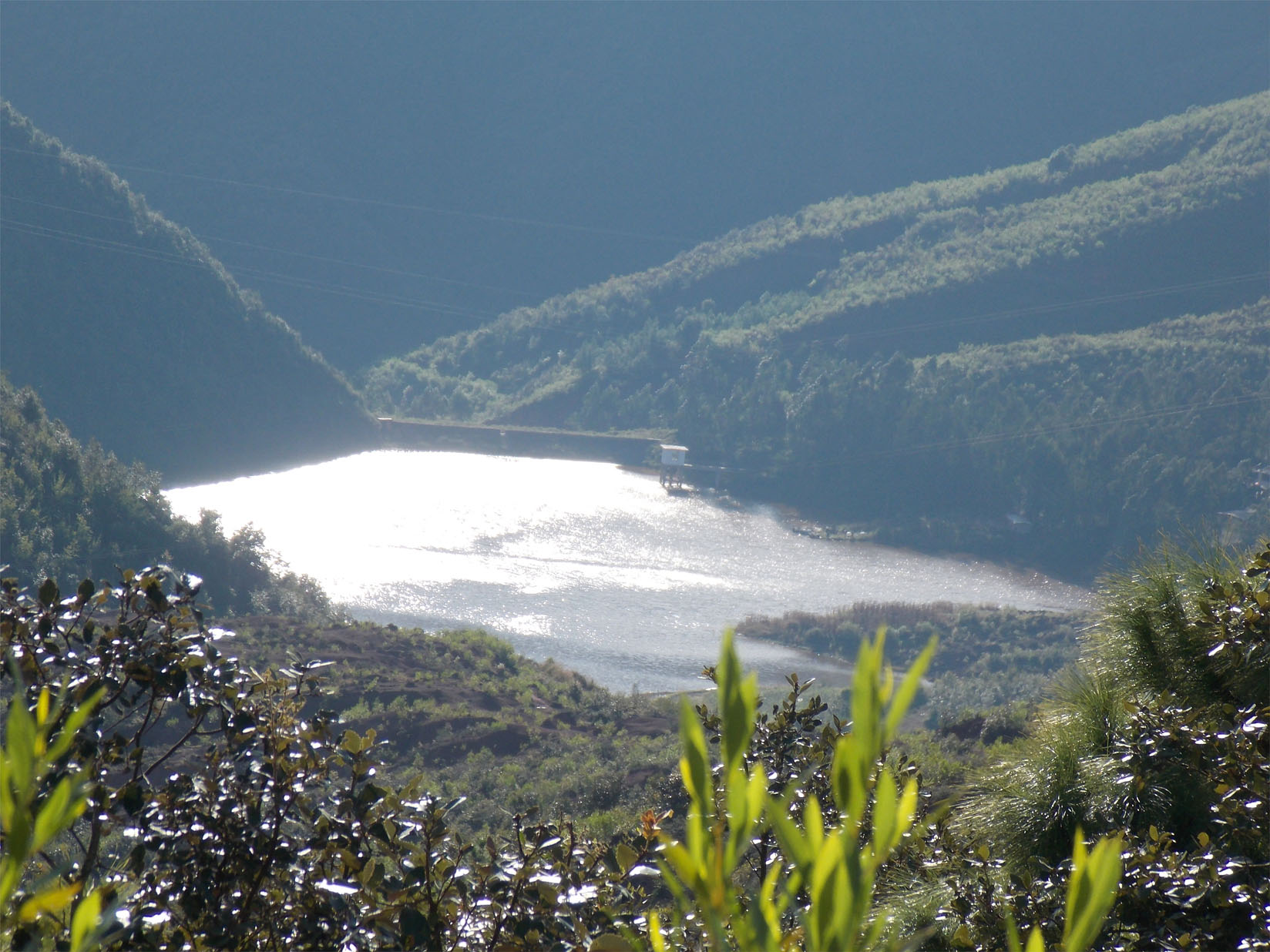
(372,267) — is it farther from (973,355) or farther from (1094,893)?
(1094,893)

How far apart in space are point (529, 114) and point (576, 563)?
59710 millimetres

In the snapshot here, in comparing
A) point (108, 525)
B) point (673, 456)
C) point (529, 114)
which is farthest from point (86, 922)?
point (529, 114)

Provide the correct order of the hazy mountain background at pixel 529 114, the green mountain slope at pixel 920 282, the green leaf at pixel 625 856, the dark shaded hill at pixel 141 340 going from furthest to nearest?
the hazy mountain background at pixel 529 114 → the green mountain slope at pixel 920 282 → the dark shaded hill at pixel 141 340 → the green leaf at pixel 625 856

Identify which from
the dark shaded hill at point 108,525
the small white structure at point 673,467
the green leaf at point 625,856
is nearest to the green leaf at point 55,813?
the green leaf at point 625,856

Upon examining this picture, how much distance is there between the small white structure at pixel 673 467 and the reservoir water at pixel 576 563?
0.48 m

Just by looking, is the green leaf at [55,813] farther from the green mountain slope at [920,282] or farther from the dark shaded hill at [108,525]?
the green mountain slope at [920,282]

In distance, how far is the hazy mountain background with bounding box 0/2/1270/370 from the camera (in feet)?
206

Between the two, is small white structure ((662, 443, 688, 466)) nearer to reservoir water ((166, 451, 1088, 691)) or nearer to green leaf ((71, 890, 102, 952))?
reservoir water ((166, 451, 1088, 691))

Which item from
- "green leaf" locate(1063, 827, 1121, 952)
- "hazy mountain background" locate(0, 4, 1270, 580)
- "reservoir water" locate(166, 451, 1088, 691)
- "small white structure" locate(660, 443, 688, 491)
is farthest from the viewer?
"small white structure" locate(660, 443, 688, 491)

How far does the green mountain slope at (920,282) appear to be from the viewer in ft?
136

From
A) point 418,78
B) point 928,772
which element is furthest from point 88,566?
point 418,78

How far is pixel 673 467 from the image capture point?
35.9 meters

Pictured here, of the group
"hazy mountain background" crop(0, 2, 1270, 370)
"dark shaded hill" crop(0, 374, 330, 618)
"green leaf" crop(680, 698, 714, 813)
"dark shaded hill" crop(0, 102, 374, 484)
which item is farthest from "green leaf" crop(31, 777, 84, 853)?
"hazy mountain background" crop(0, 2, 1270, 370)

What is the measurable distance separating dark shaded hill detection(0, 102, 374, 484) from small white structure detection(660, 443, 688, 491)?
11.0 metres
